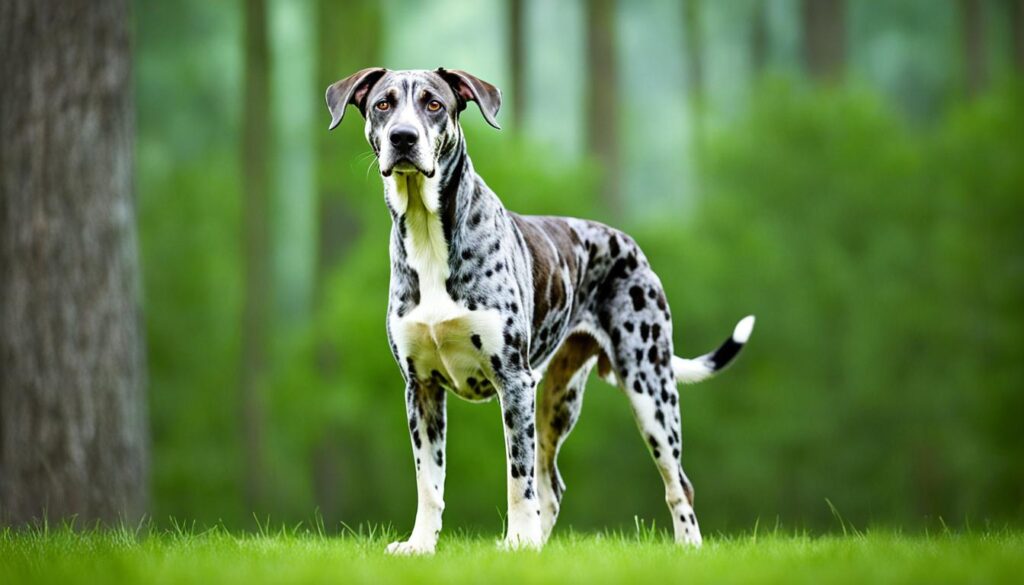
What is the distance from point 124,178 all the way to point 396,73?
161 inches

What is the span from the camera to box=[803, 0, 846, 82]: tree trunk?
824 inches

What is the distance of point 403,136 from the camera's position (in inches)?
217

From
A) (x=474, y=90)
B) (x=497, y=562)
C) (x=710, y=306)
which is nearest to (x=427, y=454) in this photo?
(x=497, y=562)

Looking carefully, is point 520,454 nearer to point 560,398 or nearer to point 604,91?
point 560,398

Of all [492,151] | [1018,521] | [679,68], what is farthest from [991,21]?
[1018,521]

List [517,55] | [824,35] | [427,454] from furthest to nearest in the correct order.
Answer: [517,55] → [824,35] → [427,454]

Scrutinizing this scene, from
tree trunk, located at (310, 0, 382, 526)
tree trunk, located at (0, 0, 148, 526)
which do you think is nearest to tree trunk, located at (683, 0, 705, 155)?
tree trunk, located at (310, 0, 382, 526)

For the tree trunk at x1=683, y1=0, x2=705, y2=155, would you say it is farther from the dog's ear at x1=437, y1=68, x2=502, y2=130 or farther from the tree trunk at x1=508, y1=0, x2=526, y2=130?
the dog's ear at x1=437, y1=68, x2=502, y2=130

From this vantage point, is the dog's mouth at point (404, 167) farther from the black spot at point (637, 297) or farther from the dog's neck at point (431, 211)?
the black spot at point (637, 297)

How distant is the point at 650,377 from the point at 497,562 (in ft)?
6.94

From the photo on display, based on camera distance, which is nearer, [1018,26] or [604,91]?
[604,91]

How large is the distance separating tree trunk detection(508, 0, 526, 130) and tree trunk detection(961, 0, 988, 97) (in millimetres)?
8573

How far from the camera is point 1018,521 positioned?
7.84 meters

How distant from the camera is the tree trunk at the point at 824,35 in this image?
20.9 m
